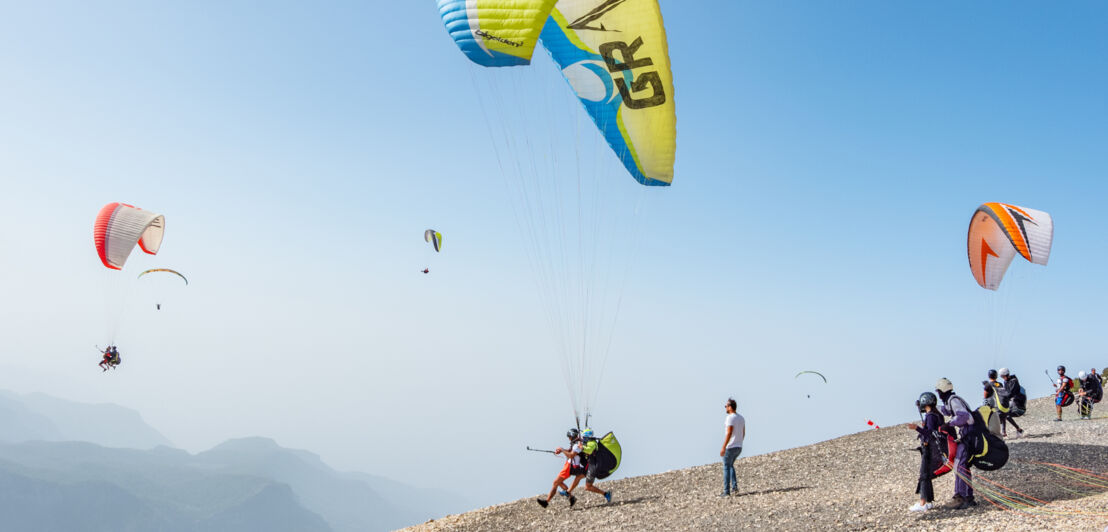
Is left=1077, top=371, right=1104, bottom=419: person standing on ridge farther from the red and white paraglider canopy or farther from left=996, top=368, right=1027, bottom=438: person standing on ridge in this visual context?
the red and white paraglider canopy

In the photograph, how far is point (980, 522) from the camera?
7758 mm

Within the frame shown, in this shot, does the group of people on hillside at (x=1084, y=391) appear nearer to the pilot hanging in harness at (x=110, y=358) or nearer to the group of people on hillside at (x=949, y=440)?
the group of people on hillside at (x=949, y=440)

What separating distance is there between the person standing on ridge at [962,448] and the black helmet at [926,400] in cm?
18

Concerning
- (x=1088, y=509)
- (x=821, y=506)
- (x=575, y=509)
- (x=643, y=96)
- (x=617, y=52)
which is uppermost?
(x=617, y=52)

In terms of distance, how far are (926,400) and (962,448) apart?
0.72 meters

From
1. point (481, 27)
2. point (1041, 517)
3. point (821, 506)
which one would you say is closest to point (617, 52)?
point (481, 27)

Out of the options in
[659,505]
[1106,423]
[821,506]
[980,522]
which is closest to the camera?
[980,522]

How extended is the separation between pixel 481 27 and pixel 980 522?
9.86 m

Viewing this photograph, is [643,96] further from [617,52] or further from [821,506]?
[821,506]

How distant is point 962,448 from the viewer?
8633 mm

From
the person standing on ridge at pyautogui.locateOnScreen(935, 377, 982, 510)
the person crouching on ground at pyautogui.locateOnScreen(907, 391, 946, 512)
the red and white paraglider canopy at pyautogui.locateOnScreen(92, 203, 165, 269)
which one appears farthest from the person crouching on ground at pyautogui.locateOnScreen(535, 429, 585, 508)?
the red and white paraglider canopy at pyautogui.locateOnScreen(92, 203, 165, 269)

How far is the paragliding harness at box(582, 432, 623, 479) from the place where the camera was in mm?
11836

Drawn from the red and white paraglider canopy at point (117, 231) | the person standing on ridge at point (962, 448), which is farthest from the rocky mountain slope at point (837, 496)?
the red and white paraglider canopy at point (117, 231)

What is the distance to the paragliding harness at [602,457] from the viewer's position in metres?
11.8
